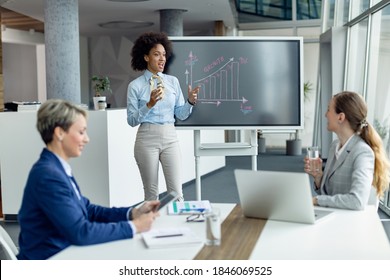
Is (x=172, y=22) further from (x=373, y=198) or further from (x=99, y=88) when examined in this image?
(x=373, y=198)

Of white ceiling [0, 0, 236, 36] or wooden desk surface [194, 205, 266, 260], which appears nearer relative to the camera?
wooden desk surface [194, 205, 266, 260]

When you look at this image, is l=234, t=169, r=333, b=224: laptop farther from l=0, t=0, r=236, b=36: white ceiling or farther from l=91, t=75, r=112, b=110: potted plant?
l=0, t=0, r=236, b=36: white ceiling

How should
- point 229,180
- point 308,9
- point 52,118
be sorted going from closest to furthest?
1. point 52,118
2. point 229,180
3. point 308,9

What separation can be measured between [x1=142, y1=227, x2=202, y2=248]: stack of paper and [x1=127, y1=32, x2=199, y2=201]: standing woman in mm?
1657

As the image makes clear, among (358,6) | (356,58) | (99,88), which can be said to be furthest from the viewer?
(356,58)

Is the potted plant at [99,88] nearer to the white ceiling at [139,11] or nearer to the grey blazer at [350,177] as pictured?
the grey blazer at [350,177]

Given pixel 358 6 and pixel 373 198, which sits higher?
pixel 358 6

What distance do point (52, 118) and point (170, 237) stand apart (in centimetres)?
64

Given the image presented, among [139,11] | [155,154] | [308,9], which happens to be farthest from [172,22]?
[155,154]

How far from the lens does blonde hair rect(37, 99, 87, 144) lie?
6.54 ft

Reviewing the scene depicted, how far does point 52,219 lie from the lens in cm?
190

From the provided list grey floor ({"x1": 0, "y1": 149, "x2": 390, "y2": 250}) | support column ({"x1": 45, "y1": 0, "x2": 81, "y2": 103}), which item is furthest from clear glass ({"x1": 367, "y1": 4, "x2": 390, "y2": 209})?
support column ({"x1": 45, "y1": 0, "x2": 81, "y2": 103})

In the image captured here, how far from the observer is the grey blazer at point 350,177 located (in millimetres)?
2379

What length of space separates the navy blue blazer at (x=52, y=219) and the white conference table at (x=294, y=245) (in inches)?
1.8
